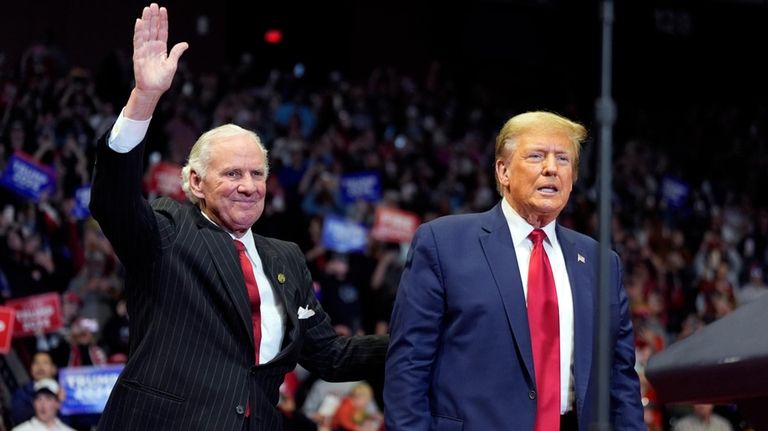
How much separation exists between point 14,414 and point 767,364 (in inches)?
222

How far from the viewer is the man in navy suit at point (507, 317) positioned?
2.75 meters

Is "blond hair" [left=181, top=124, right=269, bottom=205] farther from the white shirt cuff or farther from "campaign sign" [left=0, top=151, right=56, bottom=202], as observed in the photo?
"campaign sign" [left=0, top=151, right=56, bottom=202]

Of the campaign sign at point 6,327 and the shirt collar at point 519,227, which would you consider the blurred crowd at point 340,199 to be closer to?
the campaign sign at point 6,327

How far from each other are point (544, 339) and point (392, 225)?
23.1 feet

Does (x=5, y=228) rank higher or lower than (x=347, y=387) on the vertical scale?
higher

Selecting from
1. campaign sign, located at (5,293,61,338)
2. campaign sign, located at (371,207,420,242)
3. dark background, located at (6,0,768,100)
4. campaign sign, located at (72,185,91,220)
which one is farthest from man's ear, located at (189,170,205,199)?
dark background, located at (6,0,768,100)

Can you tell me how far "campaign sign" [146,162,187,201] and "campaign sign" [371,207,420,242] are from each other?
165cm

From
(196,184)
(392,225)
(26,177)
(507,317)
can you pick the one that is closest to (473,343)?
(507,317)

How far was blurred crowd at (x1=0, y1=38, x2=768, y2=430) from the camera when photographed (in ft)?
26.5

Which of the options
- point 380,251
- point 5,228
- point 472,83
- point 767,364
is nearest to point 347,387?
point 380,251

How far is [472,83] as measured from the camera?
16078 mm

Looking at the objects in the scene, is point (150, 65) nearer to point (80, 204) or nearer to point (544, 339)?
point (544, 339)

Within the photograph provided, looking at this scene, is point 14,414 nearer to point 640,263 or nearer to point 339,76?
point 640,263

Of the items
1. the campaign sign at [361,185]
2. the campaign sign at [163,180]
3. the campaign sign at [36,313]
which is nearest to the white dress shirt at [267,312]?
the campaign sign at [36,313]
